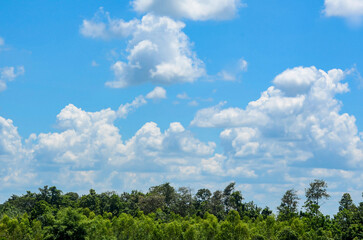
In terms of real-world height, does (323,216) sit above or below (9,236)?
above

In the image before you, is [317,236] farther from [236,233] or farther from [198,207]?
[198,207]

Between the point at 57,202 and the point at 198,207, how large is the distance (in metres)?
38.7

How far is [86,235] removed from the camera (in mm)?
59906

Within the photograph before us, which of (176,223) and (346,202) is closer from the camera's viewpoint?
(176,223)

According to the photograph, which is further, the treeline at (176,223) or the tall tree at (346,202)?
the tall tree at (346,202)

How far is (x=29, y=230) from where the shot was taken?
70562 mm

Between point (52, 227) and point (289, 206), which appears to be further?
point (289, 206)

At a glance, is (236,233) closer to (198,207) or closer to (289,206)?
(289,206)

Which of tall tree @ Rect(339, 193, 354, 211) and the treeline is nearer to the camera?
the treeline

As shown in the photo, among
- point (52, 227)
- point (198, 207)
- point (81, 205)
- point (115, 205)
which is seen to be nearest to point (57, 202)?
point (81, 205)

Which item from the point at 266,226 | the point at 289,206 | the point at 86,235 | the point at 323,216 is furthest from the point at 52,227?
the point at 289,206

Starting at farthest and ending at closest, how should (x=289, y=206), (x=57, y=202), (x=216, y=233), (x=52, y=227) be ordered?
(x=57, y=202)
(x=289, y=206)
(x=216, y=233)
(x=52, y=227)

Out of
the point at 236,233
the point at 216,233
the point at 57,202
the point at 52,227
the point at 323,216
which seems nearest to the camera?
the point at 52,227

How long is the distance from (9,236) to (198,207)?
59.5 m
